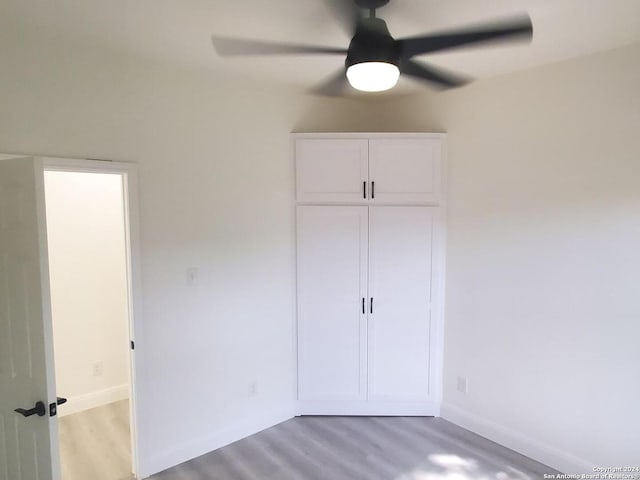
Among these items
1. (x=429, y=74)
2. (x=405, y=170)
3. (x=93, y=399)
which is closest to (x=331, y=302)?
(x=405, y=170)

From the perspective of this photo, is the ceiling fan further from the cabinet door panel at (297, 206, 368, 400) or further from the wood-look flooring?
the wood-look flooring

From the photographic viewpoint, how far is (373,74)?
157cm

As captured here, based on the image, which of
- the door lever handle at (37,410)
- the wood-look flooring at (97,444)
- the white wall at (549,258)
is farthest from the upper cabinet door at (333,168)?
the wood-look flooring at (97,444)

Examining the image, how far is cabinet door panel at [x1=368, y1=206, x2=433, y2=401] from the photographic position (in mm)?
3281

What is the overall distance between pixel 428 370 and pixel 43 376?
8.72 feet

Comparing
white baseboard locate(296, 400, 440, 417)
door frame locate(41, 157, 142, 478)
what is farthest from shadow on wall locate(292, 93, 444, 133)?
white baseboard locate(296, 400, 440, 417)

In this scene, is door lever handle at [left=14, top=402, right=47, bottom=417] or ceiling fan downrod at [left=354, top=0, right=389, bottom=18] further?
door lever handle at [left=14, top=402, right=47, bottom=417]

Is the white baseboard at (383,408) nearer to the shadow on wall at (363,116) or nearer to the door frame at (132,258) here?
the door frame at (132,258)

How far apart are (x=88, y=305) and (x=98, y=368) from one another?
1.91ft

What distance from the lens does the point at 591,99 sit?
2484 mm

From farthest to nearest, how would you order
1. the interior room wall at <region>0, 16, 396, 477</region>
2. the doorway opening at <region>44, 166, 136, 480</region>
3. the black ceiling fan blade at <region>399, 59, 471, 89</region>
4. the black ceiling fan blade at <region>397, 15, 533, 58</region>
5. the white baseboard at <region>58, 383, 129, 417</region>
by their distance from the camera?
the white baseboard at <region>58, 383, 129, 417</region> < the doorway opening at <region>44, 166, 136, 480</region> < the interior room wall at <region>0, 16, 396, 477</region> < the black ceiling fan blade at <region>399, 59, 471, 89</region> < the black ceiling fan blade at <region>397, 15, 533, 58</region>

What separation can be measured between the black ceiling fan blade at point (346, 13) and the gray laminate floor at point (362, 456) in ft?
8.55

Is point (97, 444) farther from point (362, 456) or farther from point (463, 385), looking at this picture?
point (463, 385)

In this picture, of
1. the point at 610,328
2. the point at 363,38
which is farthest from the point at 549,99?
the point at 363,38
